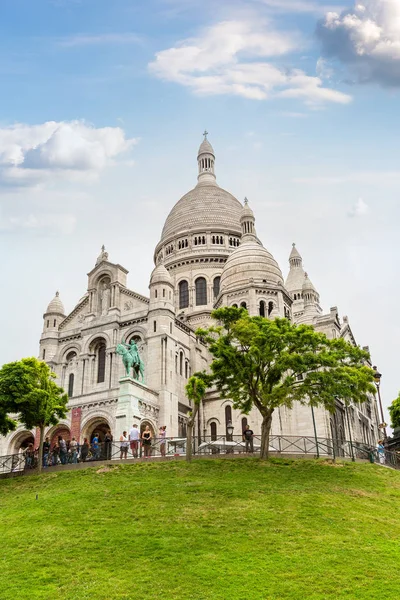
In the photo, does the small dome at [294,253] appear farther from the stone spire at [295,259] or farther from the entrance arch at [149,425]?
the entrance arch at [149,425]

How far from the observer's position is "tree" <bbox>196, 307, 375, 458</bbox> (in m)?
32.1

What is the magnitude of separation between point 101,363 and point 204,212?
30309 mm

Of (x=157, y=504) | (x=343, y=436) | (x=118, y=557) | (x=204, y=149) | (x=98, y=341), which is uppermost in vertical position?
(x=204, y=149)

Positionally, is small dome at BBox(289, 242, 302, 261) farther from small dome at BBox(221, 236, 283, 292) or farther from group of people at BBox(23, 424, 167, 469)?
group of people at BBox(23, 424, 167, 469)

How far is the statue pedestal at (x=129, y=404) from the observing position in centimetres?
4262

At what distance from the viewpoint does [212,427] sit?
52.7 meters

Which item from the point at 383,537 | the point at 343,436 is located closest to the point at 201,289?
the point at 343,436

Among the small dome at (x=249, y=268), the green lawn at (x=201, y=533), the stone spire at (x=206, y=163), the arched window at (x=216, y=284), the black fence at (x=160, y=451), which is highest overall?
the stone spire at (x=206, y=163)

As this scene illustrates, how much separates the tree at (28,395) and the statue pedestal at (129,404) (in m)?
8.17

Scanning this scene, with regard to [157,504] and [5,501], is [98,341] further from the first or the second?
[157,504]

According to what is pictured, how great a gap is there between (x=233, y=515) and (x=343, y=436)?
1211 inches

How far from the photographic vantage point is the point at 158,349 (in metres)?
49.1

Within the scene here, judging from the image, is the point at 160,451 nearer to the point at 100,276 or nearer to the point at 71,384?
the point at 71,384

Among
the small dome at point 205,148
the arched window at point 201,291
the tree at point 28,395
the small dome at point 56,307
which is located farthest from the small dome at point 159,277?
the small dome at point 205,148
